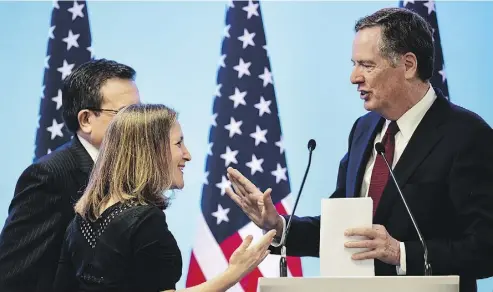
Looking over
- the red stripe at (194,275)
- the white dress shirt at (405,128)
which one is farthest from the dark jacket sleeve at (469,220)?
the red stripe at (194,275)

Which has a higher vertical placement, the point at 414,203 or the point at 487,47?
the point at 487,47

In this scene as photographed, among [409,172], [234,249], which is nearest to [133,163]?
[409,172]

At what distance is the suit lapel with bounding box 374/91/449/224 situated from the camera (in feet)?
10.5

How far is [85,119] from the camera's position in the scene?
11.5 feet

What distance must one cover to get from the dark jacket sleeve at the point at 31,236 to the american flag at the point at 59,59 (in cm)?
168

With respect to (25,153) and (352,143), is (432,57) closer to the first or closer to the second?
(352,143)

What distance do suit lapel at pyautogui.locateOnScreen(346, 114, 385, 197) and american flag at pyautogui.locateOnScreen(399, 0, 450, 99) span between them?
1.31 meters

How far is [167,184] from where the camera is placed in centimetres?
277

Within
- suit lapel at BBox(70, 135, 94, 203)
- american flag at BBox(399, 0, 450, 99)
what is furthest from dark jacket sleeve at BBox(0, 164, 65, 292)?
american flag at BBox(399, 0, 450, 99)

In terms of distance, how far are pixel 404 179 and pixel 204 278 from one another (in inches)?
76.6

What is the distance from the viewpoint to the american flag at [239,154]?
483 cm

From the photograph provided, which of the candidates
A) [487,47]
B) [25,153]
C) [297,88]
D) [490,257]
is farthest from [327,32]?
[490,257]

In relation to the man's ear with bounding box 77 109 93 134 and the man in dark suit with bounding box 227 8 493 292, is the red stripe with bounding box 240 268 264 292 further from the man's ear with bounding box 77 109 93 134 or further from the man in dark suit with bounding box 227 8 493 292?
the man's ear with bounding box 77 109 93 134

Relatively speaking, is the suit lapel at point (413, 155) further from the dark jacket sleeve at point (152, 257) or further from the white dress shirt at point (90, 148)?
the white dress shirt at point (90, 148)
